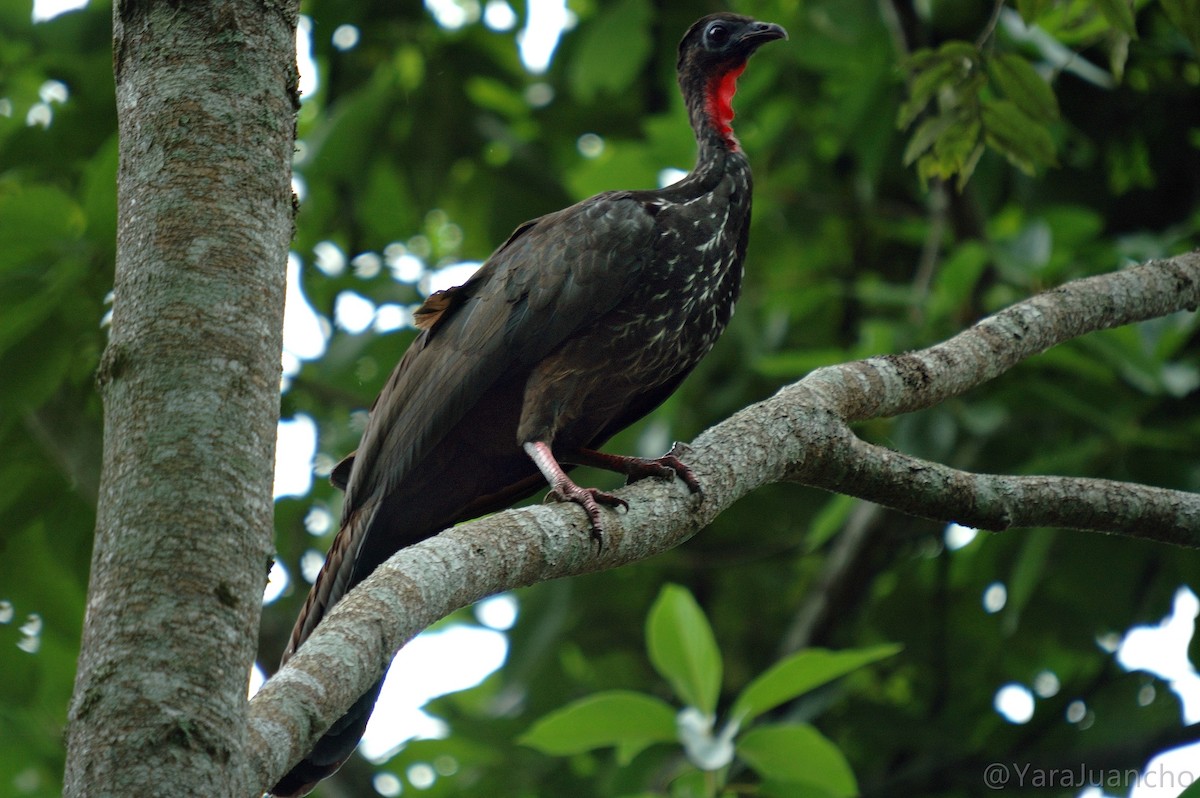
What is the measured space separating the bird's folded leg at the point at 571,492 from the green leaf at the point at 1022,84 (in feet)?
5.06

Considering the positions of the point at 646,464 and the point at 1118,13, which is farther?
the point at 646,464

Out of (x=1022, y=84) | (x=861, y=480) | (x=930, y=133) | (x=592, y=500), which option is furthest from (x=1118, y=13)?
(x=592, y=500)

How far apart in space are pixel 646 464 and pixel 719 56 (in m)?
2.08

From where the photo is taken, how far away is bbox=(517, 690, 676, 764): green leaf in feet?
12.8

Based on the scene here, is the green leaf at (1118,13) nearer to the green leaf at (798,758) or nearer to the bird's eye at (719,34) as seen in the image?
the bird's eye at (719,34)

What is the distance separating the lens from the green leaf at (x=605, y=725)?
3898mm

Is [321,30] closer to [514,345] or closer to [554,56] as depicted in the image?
[554,56]

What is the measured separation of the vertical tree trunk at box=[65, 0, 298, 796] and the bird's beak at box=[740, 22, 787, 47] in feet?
9.64

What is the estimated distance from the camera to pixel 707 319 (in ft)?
13.1

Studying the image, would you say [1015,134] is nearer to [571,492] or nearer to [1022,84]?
[1022,84]

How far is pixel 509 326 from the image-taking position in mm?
3863

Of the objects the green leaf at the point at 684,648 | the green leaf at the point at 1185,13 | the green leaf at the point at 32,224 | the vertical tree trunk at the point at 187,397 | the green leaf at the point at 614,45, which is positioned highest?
the green leaf at the point at 614,45

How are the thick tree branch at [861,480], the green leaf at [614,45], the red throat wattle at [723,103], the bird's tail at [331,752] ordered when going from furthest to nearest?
1. the green leaf at [614,45]
2. the red throat wattle at [723,103]
3. the bird's tail at [331,752]
4. the thick tree branch at [861,480]

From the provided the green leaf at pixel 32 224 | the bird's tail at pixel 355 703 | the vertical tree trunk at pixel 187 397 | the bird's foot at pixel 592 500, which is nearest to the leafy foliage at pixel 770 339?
the green leaf at pixel 32 224
